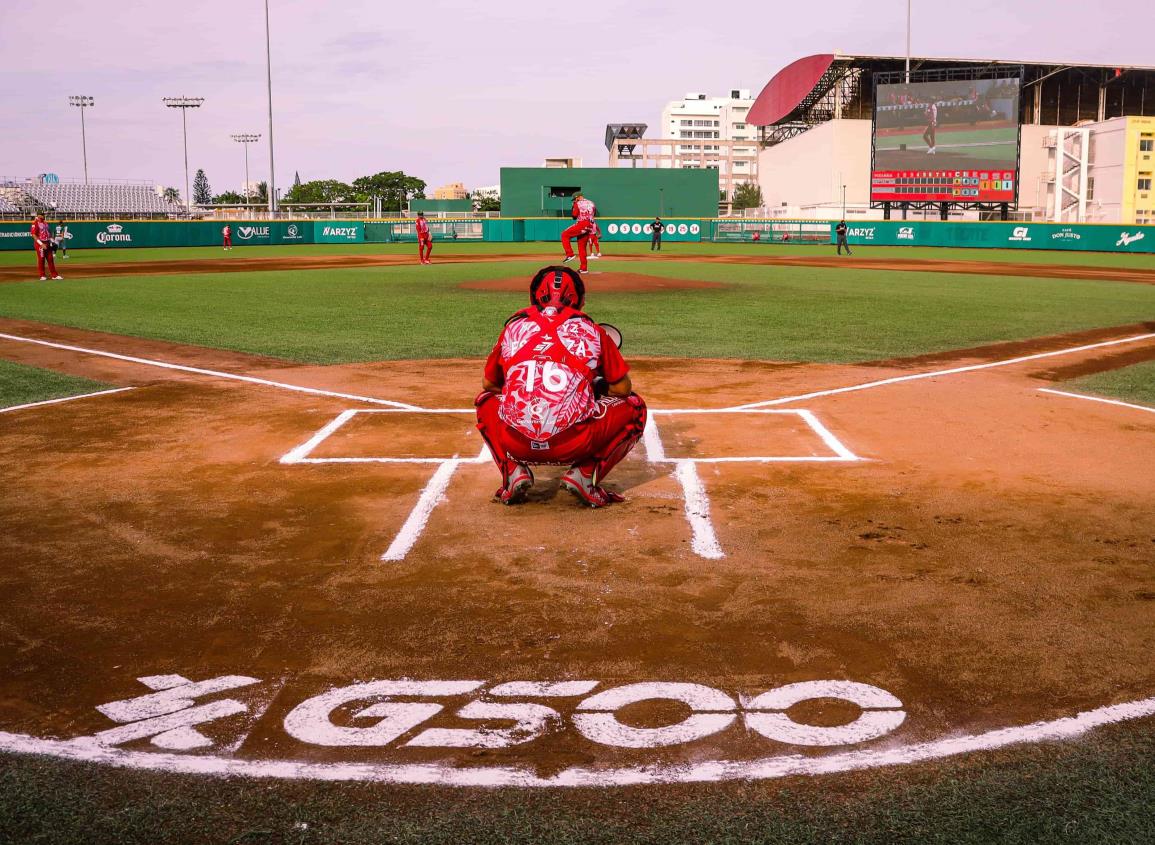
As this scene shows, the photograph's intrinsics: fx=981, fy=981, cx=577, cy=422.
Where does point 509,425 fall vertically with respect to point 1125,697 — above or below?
above

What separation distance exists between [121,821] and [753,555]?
3.51 metres

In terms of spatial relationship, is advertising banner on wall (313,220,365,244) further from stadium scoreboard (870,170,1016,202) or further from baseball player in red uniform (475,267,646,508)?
baseball player in red uniform (475,267,646,508)

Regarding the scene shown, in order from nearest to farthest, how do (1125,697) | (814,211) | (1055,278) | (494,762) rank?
(494,762) < (1125,697) < (1055,278) < (814,211)

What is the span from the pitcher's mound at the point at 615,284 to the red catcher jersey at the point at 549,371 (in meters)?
17.9

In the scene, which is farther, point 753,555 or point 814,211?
point 814,211

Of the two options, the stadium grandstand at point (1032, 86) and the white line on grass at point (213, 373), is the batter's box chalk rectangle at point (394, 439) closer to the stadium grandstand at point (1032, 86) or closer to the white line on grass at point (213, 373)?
the white line on grass at point (213, 373)

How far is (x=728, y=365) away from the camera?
1303cm

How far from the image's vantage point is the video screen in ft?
203

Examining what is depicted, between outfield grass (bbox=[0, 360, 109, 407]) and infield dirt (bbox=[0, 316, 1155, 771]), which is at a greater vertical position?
outfield grass (bbox=[0, 360, 109, 407])

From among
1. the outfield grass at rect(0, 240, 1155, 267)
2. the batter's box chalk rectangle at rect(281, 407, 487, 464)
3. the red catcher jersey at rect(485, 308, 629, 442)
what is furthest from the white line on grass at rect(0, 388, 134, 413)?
the outfield grass at rect(0, 240, 1155, 267)

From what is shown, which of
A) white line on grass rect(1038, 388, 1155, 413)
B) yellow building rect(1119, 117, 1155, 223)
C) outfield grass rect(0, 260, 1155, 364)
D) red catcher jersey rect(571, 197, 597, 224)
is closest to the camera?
white line on grass rect(1038, 388, 1155, 413)

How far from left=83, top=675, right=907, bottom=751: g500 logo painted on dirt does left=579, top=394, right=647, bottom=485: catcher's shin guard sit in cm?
260

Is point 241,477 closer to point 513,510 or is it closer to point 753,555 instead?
point 513,510

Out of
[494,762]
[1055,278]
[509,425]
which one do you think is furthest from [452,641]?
[1055,278]
